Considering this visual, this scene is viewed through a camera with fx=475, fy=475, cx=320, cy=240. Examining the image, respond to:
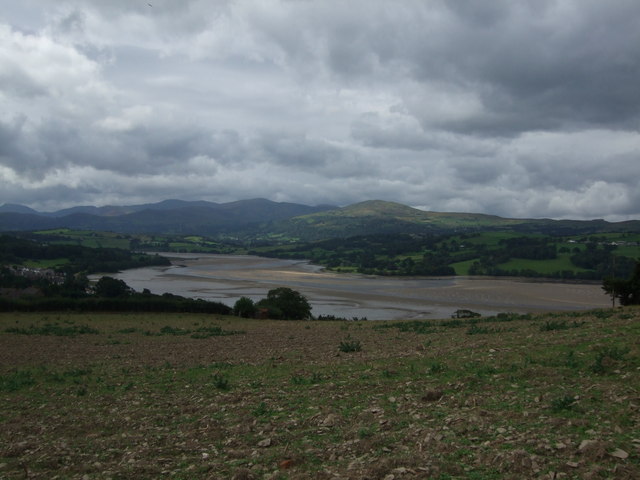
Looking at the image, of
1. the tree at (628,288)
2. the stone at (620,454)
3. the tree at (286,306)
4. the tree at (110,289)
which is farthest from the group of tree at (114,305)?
the stone at (620,454)

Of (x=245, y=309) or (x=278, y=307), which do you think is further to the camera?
(x=278, y=307)

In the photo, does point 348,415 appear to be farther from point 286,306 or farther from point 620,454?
point 286,306

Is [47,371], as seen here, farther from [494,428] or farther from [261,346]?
[494,428]

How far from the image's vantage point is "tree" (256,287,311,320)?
56.9 meters

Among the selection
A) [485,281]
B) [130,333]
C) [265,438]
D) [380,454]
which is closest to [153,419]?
[265,438]

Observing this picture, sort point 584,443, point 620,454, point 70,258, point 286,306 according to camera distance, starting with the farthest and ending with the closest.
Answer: point 70,258, point 286,306, point 584,443, point 620,454

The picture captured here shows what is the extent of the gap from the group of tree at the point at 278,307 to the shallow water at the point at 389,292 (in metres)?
8.94

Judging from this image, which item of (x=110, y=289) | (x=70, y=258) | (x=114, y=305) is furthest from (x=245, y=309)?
(x=70, y=258)

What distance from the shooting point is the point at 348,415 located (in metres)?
10.4

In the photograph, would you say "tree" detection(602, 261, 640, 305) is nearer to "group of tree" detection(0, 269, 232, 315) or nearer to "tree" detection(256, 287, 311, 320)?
"tree" detection(256, 287, 311, 320)

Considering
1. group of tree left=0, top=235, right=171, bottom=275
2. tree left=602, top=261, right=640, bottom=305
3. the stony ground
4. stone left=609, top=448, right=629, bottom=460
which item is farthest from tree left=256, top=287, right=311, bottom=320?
group of tree left=0, top=235, right=171, bottom=275

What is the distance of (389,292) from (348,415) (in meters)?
89.1

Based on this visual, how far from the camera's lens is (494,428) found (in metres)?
8.64

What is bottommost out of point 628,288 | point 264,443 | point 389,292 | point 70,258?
point 389,292
